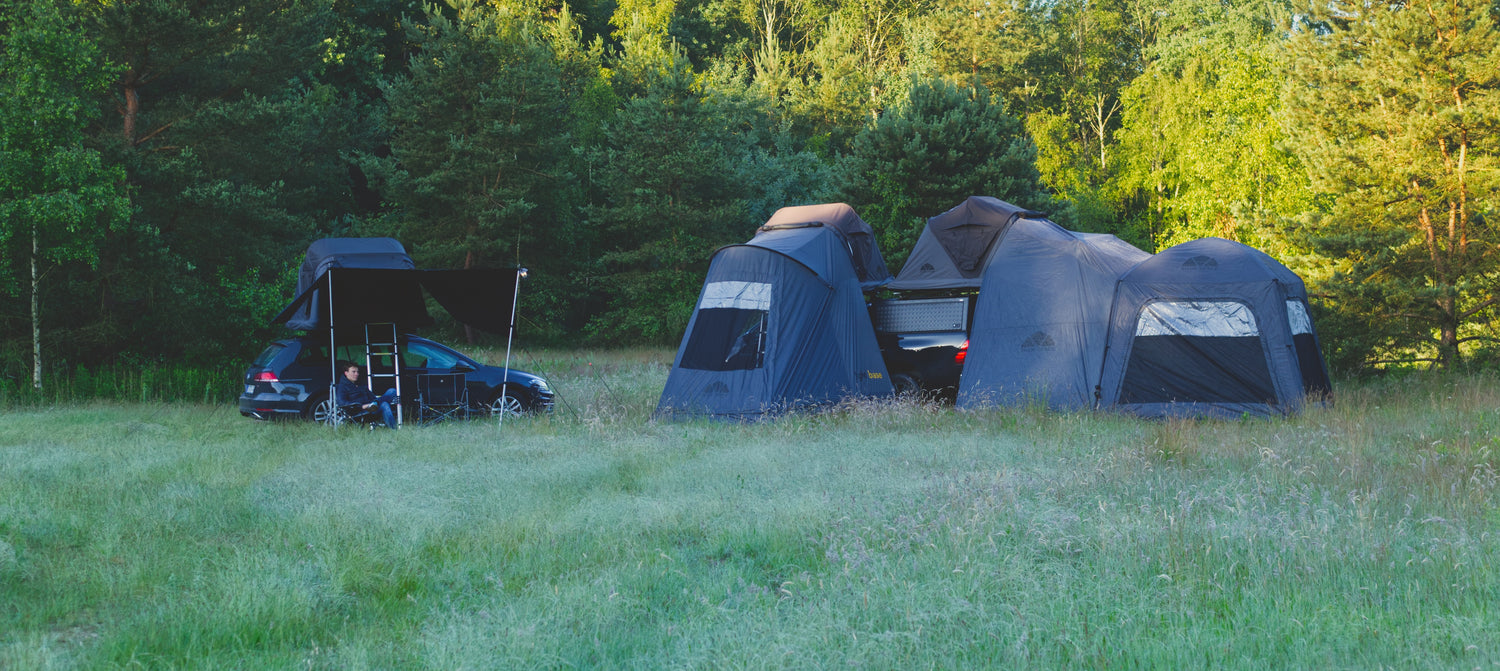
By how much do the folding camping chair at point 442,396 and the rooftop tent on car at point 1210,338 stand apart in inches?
344

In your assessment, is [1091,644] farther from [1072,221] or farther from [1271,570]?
[1072,221]

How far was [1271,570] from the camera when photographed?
205 inches

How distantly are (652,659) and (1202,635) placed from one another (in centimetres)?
247

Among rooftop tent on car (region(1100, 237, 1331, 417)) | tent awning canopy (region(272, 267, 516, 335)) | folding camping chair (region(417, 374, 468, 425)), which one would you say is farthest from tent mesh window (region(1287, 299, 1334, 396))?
folding camping chair (region(417, 374, 468, 425))

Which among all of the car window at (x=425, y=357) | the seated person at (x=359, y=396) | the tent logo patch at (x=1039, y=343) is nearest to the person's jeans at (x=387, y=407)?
the seated person at (x=359, y=396)

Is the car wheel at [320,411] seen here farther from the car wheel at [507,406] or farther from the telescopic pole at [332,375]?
the car wheel at [507,406]

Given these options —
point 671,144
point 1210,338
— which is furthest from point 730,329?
point 671,144

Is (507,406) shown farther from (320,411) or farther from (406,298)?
(320,411)

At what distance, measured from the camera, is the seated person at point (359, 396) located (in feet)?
39.7

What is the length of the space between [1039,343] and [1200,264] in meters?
2.26

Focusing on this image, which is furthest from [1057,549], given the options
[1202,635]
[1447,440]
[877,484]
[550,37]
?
[550,37]

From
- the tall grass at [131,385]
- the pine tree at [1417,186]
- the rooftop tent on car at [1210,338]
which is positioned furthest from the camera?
the tall grass at [131,385]

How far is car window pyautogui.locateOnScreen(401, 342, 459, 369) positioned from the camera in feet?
44.2

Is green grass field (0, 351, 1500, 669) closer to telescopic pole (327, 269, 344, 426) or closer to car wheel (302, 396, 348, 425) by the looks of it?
telescopic pole (327, 269, 344, 426)
